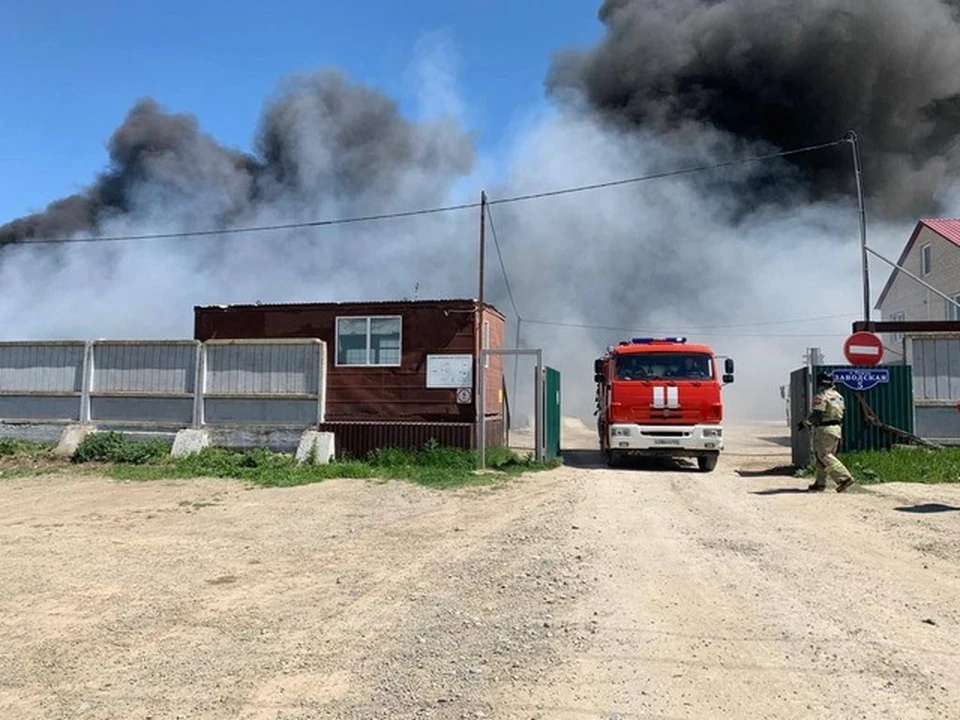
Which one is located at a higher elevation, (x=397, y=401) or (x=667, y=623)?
(x=397, y=401)

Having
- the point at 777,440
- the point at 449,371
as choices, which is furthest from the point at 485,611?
the point at 777,440

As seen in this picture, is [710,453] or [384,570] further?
[710,453]

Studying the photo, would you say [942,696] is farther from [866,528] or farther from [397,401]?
[397,401]

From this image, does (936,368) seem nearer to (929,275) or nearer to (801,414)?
(801,414)

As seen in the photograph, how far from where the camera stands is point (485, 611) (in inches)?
210

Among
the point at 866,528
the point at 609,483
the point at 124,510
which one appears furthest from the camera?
the point at 609,483

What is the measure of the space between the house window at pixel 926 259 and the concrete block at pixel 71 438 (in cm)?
2963

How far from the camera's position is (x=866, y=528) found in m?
8.47

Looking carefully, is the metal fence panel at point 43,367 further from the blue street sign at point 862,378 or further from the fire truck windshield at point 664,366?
the blue street sign at point 862,378

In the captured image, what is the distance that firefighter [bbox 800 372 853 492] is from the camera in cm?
1120

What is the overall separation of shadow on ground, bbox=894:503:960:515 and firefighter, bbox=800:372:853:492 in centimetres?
135

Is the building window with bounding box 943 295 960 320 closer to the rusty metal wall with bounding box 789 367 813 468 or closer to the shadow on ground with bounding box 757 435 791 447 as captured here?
the shadow on ground with bounding box 757 435 791 447

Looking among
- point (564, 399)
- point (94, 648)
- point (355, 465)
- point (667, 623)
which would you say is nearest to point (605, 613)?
point (667, 623)

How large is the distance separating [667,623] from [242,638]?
2658mm
